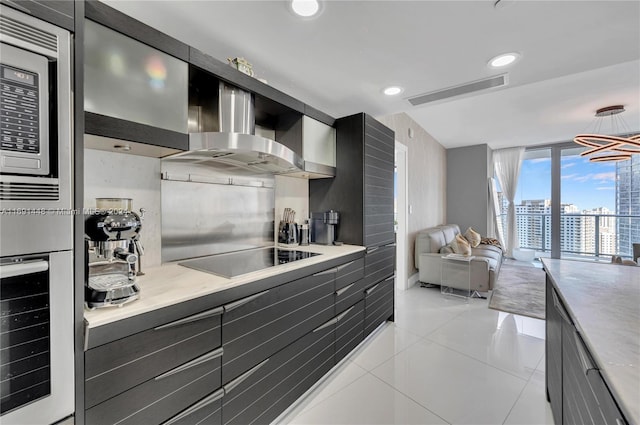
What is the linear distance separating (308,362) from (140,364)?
3.50 ft

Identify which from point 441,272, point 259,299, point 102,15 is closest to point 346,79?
point 102,15

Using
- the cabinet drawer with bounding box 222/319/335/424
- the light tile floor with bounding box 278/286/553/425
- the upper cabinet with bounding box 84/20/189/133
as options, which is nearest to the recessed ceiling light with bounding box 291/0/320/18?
the upper cabinet with bounding box 84/20/189/133

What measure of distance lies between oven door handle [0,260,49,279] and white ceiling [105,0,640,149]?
4.43 ft

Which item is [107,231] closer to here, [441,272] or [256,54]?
[256,54]

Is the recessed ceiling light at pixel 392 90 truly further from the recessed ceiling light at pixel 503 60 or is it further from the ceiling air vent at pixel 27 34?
the ceiling air vent at pixel 27 34

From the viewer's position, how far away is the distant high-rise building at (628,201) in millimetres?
5219

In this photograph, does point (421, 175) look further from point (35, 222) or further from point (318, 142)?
point (35, 222)

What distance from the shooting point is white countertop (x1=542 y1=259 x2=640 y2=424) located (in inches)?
23.8

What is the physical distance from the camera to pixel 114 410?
904 millimetres

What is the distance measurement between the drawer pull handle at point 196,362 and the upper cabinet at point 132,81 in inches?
43.5

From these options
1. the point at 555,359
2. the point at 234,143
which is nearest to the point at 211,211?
the point at 234,143

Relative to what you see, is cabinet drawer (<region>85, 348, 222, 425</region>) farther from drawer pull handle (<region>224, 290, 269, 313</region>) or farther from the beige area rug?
the beige area rug

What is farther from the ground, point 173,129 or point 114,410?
point 173,129

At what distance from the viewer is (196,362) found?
1123mm
